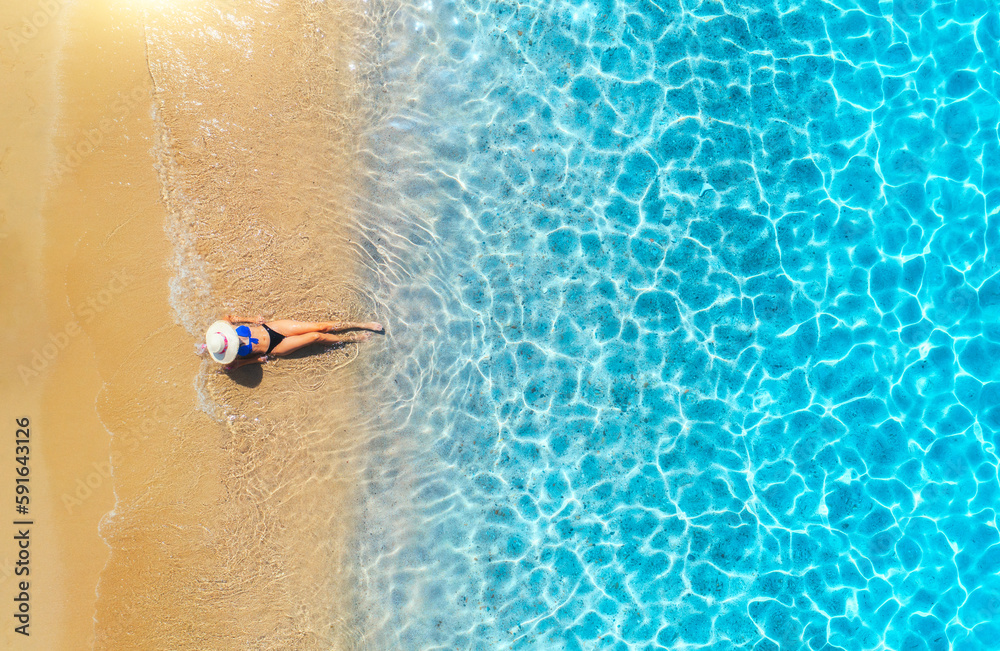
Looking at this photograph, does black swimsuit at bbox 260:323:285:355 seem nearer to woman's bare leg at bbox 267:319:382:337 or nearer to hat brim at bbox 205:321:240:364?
woman's bare leg at bbox 267:319:382:337

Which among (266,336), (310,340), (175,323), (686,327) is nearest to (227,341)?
(266,336)

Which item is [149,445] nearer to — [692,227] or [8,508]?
[8,508]

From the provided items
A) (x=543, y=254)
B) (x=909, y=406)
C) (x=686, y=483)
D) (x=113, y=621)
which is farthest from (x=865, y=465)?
(x=113, y=621)

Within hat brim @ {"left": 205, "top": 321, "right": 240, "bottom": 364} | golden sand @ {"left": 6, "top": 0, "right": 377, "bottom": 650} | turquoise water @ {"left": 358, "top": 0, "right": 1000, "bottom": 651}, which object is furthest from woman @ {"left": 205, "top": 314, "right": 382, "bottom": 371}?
turquoise water @ {"left": 358, "top": 0, "right": 1000, "bottom": 651}

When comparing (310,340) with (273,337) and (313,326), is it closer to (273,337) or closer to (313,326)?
(313,326)

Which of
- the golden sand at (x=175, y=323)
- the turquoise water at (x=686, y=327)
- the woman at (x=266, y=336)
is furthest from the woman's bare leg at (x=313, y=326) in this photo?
the turquoise water at (x=686, y=327)

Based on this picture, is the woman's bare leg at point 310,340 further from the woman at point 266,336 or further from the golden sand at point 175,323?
the golden sand at point 175,323
